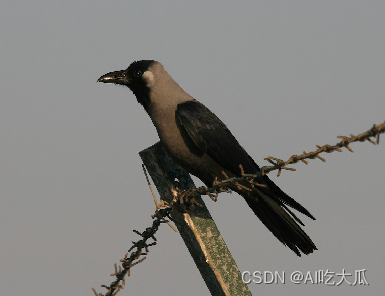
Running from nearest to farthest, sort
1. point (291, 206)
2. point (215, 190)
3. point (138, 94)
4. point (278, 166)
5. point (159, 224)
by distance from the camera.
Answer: point (278, 166) < point (215, 190) < point (159, 224) < point (291, 206) < point (138, 94)

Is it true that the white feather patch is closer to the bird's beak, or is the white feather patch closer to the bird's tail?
the bird's beak

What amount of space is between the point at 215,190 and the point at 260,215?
1.59m

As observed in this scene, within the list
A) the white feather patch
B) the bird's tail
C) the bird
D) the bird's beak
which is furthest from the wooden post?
the bird's beak

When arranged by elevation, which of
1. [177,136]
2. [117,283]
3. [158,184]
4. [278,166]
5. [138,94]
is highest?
[138,94]

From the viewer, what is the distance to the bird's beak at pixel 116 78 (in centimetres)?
649

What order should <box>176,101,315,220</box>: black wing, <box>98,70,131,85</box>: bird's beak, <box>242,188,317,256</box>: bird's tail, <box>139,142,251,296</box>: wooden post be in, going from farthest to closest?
<box>98,70,131,85</box>: bird's beak < <box>176,101,315,220</box>: black wing < <box>242,188,317,256</box>: bird's tail < <box>139,142,251,296</box>: wooden post

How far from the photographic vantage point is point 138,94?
641 centimetres

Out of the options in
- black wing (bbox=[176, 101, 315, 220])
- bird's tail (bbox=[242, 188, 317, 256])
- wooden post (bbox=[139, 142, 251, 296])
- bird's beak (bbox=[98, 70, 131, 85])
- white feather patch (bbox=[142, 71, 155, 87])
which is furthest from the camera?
bird's beak (bbox=[98, 70, 131, 85])

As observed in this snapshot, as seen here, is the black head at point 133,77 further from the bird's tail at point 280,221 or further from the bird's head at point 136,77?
the bird's tail at point 280,221

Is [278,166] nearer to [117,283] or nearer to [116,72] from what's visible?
[117,283]

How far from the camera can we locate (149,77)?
21.1ft

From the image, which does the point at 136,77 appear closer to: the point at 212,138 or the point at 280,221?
the point at 212,138

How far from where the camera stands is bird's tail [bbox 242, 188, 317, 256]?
17.0 ft

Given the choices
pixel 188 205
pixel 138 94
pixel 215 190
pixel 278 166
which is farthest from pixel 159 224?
pixel 138 94
